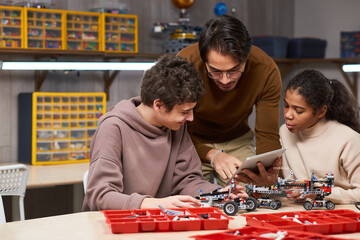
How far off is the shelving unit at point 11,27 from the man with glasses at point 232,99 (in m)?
2.16

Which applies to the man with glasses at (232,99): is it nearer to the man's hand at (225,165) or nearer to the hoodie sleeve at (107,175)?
the man's hand at (225,165)

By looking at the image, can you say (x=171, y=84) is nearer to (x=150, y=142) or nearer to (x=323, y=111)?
(x=150, y=142)

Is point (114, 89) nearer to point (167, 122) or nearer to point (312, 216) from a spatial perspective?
point (167, 122)

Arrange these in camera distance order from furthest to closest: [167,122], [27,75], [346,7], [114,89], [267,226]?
[346,7], [114,89], [27,75], [167,122], [267,226]

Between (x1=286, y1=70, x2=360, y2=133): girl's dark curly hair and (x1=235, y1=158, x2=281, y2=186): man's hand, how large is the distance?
372mm

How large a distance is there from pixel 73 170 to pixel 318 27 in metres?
3.43

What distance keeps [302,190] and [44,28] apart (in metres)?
2.92

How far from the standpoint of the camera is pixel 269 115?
245cm

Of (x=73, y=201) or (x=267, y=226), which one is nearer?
(x=267, y=226)

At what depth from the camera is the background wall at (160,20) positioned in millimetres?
4465

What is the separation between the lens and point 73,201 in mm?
4094

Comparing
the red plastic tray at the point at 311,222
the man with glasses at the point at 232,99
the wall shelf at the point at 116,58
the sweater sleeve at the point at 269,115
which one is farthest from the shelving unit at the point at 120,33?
the red plastic tray at the point at 311,222

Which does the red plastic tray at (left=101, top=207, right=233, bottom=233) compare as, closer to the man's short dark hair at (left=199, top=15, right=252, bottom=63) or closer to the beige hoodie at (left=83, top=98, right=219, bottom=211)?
the beige hoodie at (left=83, top=98, right=219, bottom=211)

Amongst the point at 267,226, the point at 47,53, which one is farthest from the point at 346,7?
the point at 267,226
